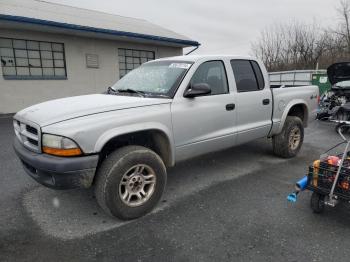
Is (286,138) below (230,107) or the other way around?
below

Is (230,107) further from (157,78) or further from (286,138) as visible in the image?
(286,138)

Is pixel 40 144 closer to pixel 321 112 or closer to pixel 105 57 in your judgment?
pixel 321 112

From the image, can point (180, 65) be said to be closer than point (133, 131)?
No

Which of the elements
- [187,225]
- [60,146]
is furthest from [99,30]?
[187,225]

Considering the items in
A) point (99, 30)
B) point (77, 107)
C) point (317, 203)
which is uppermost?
point (99, 30)

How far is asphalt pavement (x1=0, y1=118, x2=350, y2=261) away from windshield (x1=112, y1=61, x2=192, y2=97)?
145cm

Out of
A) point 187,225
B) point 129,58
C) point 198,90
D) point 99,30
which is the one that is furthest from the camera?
point 129,58

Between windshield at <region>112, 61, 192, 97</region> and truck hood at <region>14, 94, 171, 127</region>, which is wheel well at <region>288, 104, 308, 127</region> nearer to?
windshield at <region>112, 61, 192, 97</region>

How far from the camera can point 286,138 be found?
17.3 ft

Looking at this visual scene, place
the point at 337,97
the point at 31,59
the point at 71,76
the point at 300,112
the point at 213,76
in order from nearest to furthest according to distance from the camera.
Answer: the point at 213,76 < the point at 300,112 < the point at 337,97 < the point at 31,59 < the point at 71,76

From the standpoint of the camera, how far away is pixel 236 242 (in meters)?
2.83

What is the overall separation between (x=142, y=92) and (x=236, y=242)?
2.15m

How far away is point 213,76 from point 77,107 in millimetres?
1999

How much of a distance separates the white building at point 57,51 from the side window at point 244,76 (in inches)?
351
